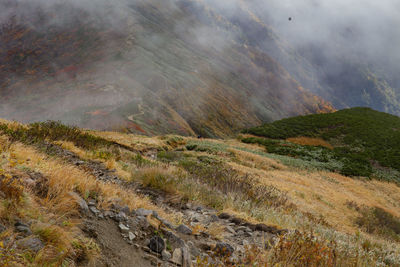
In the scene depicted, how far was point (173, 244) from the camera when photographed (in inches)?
124

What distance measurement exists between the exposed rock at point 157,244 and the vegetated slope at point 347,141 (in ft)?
94.8

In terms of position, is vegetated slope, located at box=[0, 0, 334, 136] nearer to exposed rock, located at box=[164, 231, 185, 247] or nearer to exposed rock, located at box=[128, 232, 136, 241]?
exposed rock, located at box=[164, 231, 185, 247]

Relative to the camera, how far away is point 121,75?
64125 mm

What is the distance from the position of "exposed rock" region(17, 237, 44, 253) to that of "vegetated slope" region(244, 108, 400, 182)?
30.2 meters

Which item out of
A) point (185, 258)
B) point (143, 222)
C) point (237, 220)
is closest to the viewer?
point (185, 258)

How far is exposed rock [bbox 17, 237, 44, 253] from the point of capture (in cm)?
199

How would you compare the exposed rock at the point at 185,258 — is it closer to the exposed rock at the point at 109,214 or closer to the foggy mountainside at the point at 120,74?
the exposed rock at the point at 109,214

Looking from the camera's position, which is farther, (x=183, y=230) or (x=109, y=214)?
(x=183, y=230)

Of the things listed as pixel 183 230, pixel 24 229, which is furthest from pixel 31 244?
pixel 183 230

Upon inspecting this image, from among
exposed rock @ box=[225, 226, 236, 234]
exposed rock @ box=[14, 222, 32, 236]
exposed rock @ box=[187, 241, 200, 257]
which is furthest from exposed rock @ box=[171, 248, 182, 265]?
exposed rock @ box=[225, 226, 236, 234]

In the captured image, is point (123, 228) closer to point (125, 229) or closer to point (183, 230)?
point (125, 229)

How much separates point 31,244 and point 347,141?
5562cm

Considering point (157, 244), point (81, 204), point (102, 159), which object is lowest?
point (102, 159)

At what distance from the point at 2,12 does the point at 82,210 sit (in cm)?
13339
